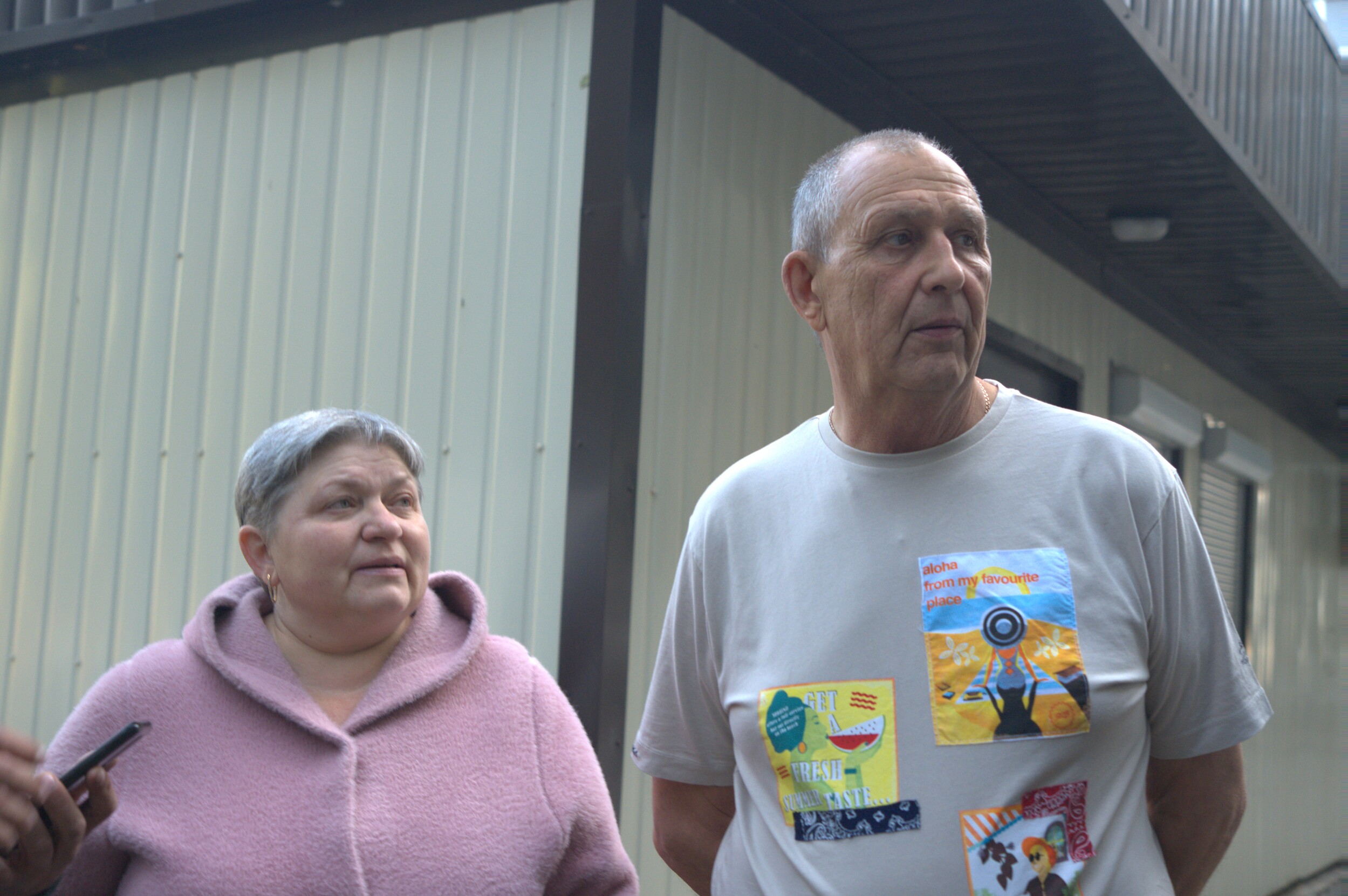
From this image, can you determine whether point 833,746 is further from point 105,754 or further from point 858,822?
point 105,754

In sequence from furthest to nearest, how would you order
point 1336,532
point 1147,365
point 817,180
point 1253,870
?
1. point 1336,532
2. point 1253,870
3. point 1147,365
4. point 817,180

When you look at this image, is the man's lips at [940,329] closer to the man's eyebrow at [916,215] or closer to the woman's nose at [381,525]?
the man's eyebrow at [916,215]

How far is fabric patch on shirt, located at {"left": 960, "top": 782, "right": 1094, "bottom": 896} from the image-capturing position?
1.71m

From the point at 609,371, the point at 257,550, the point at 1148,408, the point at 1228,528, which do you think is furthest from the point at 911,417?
the point at 1228,528

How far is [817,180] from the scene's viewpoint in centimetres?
210

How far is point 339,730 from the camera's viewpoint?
2.28 meters

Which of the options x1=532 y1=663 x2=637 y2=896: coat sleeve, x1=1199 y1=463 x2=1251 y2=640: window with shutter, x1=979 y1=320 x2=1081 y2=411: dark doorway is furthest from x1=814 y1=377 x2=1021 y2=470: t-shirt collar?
x1=1199 y1=463 x2=1251 y2=640: window with shutter

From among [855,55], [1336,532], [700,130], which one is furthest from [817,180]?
[1336,532]

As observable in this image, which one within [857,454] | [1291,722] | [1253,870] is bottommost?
[1253,870]

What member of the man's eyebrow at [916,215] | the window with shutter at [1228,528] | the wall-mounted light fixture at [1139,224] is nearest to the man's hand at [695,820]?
the man's eyebrow at [916,215]

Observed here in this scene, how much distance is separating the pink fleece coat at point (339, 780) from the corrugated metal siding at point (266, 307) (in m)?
1.30

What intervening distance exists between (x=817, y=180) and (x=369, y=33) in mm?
2850

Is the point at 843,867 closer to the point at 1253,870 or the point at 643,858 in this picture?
the point at 643,858

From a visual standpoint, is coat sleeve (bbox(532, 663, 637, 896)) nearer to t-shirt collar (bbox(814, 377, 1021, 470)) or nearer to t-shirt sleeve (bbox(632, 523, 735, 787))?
t-shirt sleeve (bbox(632, 523, 735, 787))
